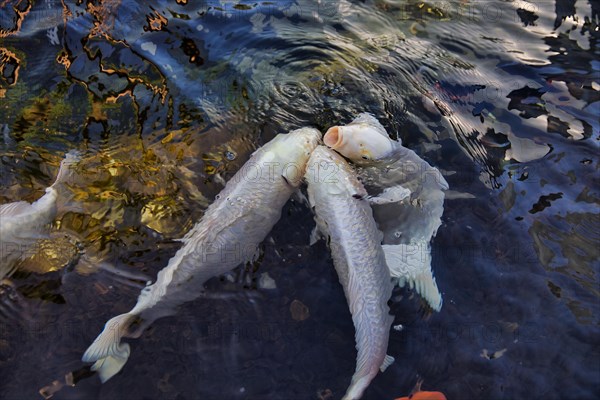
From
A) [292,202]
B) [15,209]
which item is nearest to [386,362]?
[292,202]

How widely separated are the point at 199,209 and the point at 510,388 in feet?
9.97

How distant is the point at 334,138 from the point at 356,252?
4.08 ft

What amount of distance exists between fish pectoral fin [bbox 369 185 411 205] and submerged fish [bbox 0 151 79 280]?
9.62 feet

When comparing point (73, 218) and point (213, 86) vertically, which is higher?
point (213, 86)

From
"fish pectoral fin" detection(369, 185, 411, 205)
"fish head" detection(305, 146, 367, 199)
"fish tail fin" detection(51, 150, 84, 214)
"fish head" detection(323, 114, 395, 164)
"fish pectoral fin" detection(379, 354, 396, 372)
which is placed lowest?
"fish pectoral fin" detection(379, 354, 396, 372)

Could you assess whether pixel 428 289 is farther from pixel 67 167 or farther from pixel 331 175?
pixel 67 167

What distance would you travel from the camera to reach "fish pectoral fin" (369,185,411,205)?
463cm

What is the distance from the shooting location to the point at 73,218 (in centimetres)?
461

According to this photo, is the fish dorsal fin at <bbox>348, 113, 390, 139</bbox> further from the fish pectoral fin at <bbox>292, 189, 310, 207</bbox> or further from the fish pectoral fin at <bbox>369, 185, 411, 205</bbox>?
the fish pectoral fin at <bbox>292, 189, 310, 207</bbox>

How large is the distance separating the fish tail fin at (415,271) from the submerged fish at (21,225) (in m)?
3.03

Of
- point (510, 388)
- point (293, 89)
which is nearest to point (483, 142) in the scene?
point (293, 89)

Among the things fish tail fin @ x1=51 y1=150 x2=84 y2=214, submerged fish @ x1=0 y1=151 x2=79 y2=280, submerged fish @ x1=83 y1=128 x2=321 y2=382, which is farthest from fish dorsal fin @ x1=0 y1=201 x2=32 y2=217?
submerged fish @ x1=83 y1=128 x2=321 y2=382

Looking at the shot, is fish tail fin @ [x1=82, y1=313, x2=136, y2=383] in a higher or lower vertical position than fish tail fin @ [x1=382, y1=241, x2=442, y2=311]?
lower

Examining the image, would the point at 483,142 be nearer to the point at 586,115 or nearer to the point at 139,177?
the point at 586,115
